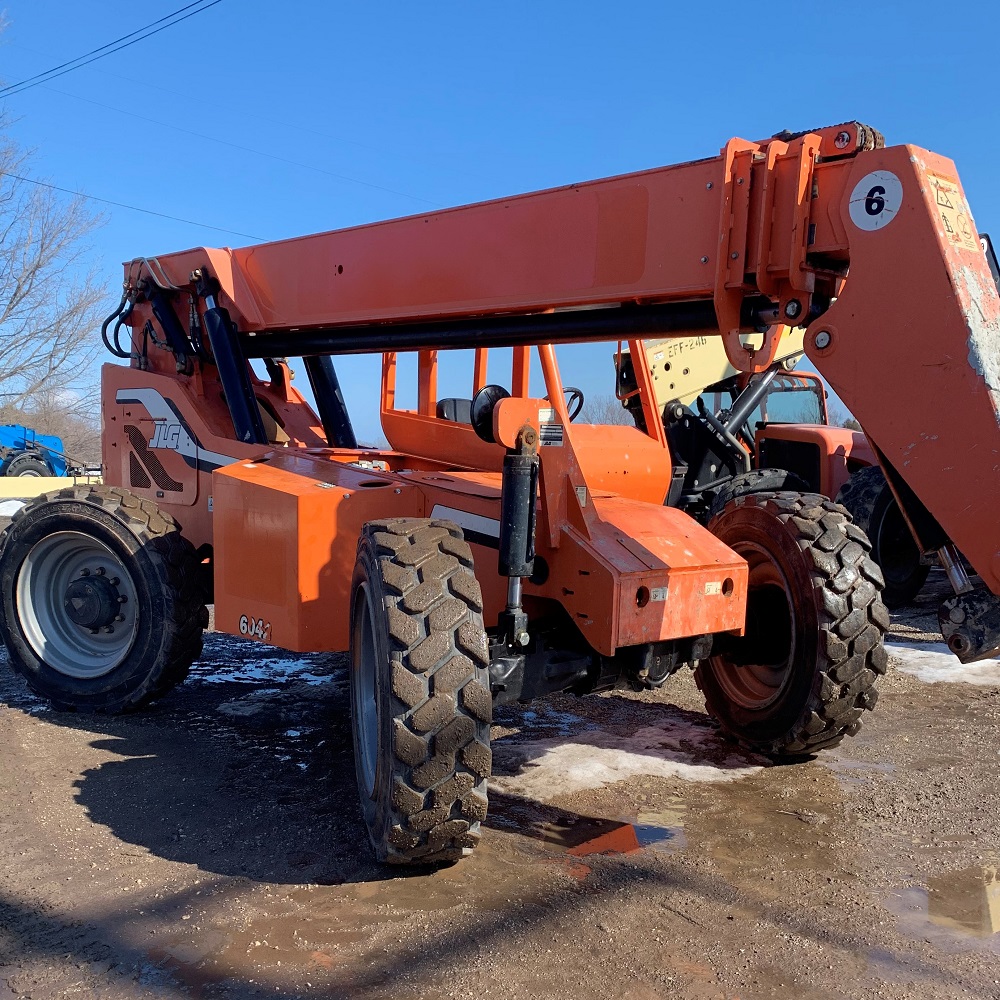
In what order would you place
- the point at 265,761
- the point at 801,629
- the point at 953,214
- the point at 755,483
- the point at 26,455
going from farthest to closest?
1. the point at 26,455
2. the point at 755,483
3. the point at 265,761
4. the point at 801,629
5. the point at 953,214

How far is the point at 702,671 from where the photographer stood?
521 centimetres

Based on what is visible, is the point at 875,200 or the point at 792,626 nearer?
the point at 875,200

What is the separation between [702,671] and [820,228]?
2.62 meters

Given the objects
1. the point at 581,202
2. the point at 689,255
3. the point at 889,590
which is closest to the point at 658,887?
the point at 689,255

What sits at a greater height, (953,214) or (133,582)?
(953,214)

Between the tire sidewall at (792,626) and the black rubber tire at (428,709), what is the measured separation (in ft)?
5.81

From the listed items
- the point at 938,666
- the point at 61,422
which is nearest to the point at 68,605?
the point at 938,666

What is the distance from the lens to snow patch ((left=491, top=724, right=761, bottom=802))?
464 centimetres

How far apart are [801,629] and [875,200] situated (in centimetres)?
210

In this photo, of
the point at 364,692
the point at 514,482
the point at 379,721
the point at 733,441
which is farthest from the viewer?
the point at 733,441

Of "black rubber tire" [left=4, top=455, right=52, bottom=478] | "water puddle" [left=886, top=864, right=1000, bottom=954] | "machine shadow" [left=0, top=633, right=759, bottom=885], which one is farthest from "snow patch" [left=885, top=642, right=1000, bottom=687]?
"black rubber tire" [left=4, top=455, right=52, bottom=478]

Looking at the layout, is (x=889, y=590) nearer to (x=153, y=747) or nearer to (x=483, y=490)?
(x=483, y=490)

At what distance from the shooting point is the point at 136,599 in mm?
5500

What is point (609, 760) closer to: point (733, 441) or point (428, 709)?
point (428, 709)
